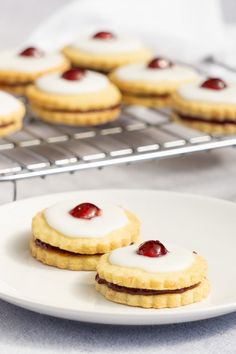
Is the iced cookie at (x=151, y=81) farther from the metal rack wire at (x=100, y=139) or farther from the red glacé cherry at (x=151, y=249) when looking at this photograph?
the red glacé cherry at (x=151, y=249)

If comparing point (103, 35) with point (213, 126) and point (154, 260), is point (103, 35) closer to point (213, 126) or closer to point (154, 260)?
point (213, 126)

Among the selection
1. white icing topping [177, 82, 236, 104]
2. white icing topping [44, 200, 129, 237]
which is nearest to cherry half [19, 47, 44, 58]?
white icing topping [177, 82, 236, 104]

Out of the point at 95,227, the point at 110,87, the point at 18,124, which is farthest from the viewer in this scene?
the point at 110,87

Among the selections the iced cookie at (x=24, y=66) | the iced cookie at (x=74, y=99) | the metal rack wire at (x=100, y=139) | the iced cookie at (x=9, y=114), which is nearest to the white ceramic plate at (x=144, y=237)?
the metal rack wire at (x=100, y=139)

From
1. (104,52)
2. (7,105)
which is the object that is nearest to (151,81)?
(104,52)

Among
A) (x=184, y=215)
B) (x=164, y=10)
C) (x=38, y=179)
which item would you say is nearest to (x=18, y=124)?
(x=38, y=179)

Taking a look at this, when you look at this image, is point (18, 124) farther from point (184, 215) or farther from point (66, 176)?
point (184, 215)
